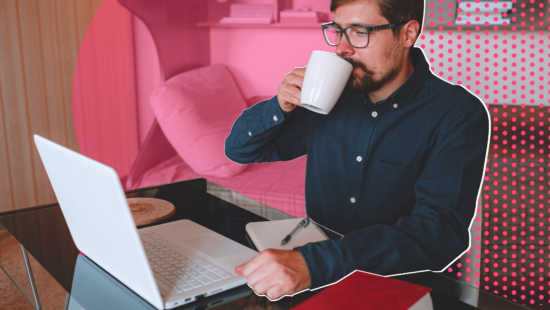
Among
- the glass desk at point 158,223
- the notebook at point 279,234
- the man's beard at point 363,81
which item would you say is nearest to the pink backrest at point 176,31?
the glass desk at point 158,223

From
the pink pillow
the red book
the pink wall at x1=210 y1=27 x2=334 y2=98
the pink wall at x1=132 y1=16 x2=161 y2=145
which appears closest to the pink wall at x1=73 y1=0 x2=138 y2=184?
the pink wall at x1=132 y1=16 x2=161 y2=145

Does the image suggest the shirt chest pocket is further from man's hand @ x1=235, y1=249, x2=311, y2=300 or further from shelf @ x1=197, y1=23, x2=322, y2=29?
shelf @ x1=197, y1=23, x2=322, y2=29

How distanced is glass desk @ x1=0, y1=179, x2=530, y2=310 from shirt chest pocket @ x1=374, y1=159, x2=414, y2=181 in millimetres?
292

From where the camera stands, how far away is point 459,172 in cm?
88

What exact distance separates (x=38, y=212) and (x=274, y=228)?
0.56m

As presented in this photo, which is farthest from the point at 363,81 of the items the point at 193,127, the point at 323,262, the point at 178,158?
the point at 178,158

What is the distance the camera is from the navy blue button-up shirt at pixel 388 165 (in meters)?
0.72

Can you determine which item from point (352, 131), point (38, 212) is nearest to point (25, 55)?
point (38, 212)

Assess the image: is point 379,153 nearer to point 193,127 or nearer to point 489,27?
point 193,127

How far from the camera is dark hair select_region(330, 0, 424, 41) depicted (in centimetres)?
99

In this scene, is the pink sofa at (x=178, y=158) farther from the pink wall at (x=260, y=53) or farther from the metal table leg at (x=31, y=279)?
the metal table leg at (x=31, y=279)

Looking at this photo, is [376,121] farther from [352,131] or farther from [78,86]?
[78,86]

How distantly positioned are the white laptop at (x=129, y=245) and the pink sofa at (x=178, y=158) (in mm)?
1108

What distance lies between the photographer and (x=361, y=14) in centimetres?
99
